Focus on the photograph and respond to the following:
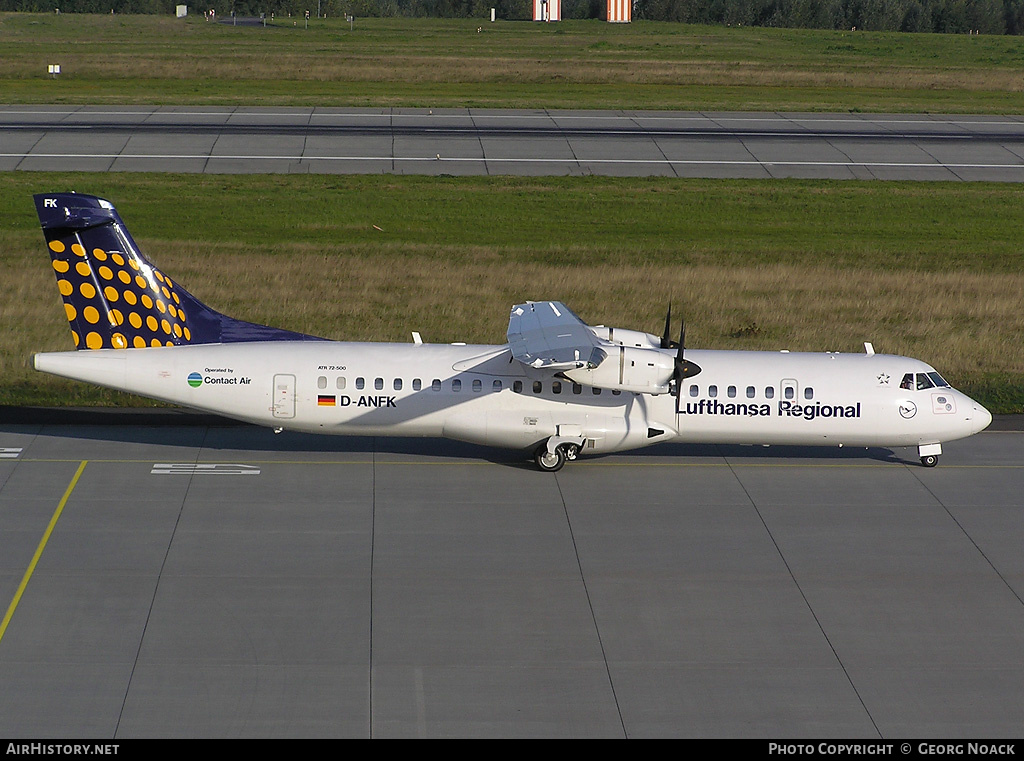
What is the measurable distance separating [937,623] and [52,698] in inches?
554

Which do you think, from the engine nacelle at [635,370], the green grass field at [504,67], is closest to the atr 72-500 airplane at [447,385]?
the engine nacelle at [635,370]

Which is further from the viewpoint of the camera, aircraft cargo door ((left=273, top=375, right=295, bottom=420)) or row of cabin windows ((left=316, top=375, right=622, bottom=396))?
row of cabin windows ((left=316, top=375, right=622, bottom=396))

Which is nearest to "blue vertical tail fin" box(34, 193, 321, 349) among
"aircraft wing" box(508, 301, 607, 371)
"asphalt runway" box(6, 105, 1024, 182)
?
"aircraft wing" box(508, 301, 607, 371)

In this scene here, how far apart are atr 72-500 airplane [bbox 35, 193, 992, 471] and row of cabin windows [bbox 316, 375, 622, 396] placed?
3 centimetres

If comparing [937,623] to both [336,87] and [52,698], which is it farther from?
[336,87]

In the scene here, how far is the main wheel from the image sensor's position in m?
25.6

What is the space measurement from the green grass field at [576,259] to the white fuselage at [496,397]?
6639mm

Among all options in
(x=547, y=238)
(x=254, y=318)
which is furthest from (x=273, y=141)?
(x=254, y=318)

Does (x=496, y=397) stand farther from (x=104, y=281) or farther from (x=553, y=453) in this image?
(x=104, y=281)

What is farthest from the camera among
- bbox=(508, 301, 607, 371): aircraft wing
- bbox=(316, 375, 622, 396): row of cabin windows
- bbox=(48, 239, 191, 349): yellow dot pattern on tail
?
bbox=(48, 239, 191, 349): yellow dot pattern on tail

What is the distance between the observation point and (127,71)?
3349 inches

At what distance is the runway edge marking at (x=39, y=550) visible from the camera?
18641 mm

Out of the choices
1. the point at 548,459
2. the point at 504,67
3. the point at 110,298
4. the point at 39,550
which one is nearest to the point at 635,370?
the point at 548,459

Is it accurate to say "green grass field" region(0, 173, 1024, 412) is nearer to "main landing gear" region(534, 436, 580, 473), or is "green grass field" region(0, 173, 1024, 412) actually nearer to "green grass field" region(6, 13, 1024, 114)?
"main landing gear" region(534, 436, 580, 473)
